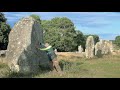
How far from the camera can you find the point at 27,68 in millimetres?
11156

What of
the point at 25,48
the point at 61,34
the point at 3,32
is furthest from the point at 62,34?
the point at 25,48

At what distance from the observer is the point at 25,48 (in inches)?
463

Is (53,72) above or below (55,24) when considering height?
above

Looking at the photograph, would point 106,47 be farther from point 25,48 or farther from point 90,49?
point 25,48

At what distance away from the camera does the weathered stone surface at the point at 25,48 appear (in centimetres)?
1132

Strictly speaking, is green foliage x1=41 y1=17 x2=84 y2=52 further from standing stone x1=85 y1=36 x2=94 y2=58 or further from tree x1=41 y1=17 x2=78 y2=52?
standing stone x1=85 y1=36 x2=94 y2=58

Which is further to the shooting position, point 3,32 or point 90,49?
point 3,32

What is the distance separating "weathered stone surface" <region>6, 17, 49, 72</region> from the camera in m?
11.3

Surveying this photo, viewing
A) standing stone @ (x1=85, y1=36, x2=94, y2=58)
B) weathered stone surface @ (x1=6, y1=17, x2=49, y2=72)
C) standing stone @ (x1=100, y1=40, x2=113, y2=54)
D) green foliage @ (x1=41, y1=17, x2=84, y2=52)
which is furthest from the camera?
green foliage @ (x1=41, y1=17, x2=84, y2=52)

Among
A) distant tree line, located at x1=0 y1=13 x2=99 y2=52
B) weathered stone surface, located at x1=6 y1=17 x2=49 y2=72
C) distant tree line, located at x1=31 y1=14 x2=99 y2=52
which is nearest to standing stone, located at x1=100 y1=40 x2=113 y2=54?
weathered stone surface, located at x1=6 y1=17 x2=49 y2=72
